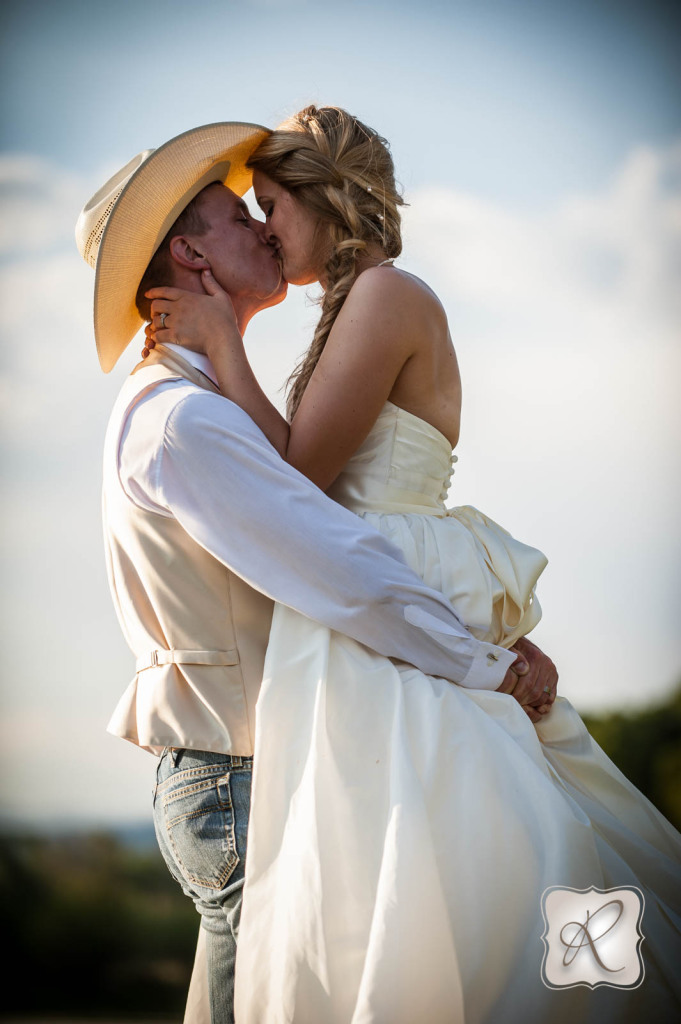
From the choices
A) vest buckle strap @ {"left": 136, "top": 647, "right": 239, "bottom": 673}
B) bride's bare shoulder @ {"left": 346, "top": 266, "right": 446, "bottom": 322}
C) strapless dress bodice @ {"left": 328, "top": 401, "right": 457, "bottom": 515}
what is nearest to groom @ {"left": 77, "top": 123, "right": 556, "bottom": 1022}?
vest buckle strap @ {"left": 136, "top": 647, "right": 239, "bottom": 673}

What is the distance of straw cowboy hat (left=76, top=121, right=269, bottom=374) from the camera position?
2264 millimetres

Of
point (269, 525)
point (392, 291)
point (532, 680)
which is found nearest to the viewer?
point (269, 525)

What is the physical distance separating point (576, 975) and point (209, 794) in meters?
0.79

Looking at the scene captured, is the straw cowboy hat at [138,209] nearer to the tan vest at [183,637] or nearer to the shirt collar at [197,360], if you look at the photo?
the shirt collar at [197,360]

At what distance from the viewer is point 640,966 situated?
1769 mm

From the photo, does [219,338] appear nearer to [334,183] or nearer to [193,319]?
[193,319]

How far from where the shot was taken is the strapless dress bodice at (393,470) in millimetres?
2344

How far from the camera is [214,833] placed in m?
1.94

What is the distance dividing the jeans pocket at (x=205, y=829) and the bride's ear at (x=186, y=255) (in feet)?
4.18

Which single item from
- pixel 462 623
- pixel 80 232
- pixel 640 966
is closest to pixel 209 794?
pixel 462 623

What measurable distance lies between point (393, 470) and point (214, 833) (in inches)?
37.8

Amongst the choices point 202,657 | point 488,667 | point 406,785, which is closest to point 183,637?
point 202,657

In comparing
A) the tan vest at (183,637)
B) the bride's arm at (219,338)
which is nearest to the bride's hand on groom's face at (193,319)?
the bride's arm at (219,338)

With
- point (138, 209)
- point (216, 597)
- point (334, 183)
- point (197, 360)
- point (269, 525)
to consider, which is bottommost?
point (216, 597)
